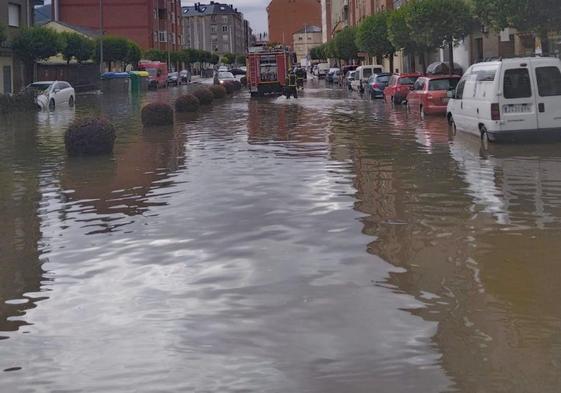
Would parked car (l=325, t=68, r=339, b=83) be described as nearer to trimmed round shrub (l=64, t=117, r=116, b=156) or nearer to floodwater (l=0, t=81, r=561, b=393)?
trimmed round shrub (l=64, t=117, r=116, b=156)

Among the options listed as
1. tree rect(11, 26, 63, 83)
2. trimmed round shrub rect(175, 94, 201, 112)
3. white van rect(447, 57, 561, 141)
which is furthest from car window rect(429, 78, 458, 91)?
tree rect(11, 26, 63, 83)

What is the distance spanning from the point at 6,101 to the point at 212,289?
103 ft

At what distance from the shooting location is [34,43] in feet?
162

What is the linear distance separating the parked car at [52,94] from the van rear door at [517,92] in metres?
26.6

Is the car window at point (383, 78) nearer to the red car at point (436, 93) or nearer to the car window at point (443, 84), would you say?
the red car at point (436, 93)

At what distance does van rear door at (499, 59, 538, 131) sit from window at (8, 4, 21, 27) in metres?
41.2

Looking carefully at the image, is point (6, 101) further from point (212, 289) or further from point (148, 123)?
point (212, 289)

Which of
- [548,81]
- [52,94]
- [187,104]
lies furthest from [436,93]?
[52,94]

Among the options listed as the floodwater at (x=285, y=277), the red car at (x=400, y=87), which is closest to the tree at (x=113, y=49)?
the red car at (x=400, y=87)

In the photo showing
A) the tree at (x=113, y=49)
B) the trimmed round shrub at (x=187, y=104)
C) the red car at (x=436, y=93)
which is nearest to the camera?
the red car at (x=436, y=93)

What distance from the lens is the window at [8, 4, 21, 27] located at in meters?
50.0

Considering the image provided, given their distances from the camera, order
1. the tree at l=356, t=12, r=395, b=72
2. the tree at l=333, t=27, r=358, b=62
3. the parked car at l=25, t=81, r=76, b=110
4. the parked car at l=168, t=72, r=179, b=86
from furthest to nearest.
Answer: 1. the parked car at l=168, t=72, r=179, b=86
2. the tree at l=333, t=27, r=358, b=62
3. the tree at l=356, t=12, r=395, b=72
4. the parked car at l=25, t=81, r=76, b=110

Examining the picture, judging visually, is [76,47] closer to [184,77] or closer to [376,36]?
[376,36]

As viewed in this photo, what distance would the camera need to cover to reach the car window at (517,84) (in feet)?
50.9
